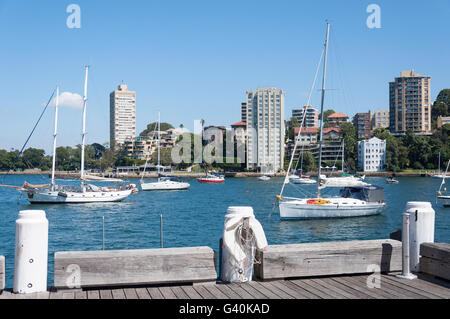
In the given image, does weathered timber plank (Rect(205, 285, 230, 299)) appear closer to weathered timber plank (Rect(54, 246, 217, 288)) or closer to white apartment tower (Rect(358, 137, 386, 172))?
weathered timber plank (Rect(54, 246, 217, 288))

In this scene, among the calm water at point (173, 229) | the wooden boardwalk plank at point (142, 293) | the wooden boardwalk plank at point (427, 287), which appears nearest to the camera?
the wooden boardwalk plank at point (142, 293)

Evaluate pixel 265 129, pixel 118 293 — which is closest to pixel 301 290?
pixel 118 293

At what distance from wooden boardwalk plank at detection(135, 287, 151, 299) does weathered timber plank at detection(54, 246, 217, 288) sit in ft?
0.34

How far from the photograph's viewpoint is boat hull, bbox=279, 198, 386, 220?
34594mm

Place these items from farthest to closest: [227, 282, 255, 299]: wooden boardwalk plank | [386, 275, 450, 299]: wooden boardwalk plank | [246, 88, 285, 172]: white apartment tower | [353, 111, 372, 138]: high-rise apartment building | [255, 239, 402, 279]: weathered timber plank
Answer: [353, 111, 372, 138]: high-rise apartment building → [246, 88, 285, 172]: white apartment tower → [255, 239, 402, 279]: weathered timber plank → [386, 275, 450, 299]: wooden boardwalk plank → [227, 282, 255, 299]: wooden boardwalk plank

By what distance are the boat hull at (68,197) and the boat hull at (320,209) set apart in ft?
85.8

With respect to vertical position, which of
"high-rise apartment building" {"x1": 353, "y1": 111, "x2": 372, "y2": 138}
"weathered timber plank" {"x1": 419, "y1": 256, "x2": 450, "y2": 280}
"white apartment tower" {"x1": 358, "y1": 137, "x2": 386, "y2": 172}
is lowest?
"weathered timber plank" {"x1": 419, "y1": 256, "x2": 450, "y2": 280}

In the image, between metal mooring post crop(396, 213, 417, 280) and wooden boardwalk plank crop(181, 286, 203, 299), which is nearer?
wooden boardwalk plank crop(181, 286, 203, 299)

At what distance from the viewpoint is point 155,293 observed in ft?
19.8

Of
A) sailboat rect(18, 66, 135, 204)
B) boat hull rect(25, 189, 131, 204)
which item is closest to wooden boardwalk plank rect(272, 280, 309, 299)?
sailboat rect(18, 66, 135, 204)

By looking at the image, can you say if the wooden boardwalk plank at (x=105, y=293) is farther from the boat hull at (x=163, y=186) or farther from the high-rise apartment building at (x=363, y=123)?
the high-rise apartment building at (x=363, y=123)

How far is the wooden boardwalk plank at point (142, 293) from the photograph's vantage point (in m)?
5.88

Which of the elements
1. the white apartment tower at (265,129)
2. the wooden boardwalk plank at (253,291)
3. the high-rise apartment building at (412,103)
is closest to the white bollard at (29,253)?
the wooden boardwalk plank at (253,291)

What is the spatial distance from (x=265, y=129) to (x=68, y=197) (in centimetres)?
11659
